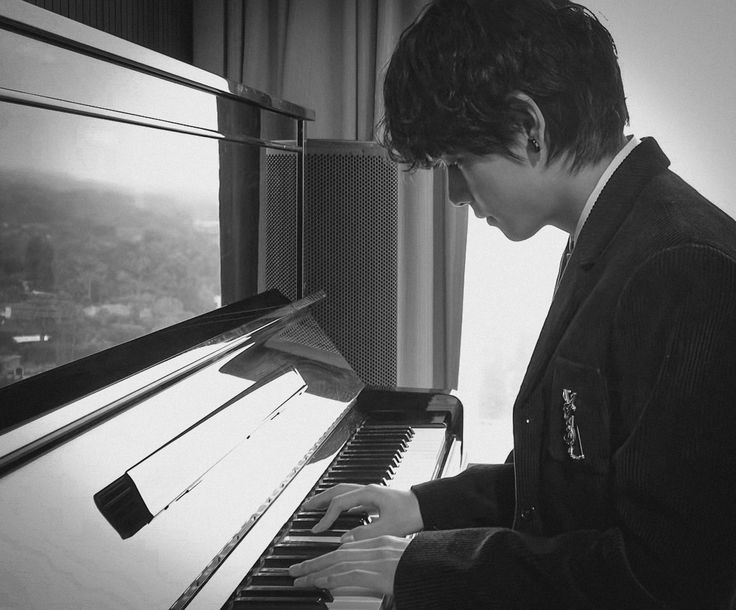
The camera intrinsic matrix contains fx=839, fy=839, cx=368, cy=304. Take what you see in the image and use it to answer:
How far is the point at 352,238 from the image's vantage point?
2.18 meters

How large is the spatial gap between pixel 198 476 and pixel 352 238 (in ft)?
3.85

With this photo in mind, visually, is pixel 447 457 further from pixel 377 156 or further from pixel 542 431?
pixel 377 156

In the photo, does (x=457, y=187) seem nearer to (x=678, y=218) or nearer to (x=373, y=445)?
(x=678, y=218)

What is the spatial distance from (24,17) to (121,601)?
581 mm

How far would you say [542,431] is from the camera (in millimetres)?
980

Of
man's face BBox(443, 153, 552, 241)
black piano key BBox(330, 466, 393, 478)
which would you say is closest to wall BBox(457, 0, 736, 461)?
black piano key BBox(330, 466, 393, 478)

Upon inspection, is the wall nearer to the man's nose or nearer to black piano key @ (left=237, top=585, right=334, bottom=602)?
the man's nose

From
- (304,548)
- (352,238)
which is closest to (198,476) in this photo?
(304,548)

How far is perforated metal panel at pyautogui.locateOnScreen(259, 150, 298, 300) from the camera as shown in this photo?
1.76 metres

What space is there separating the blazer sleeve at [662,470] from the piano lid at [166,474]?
299 mm

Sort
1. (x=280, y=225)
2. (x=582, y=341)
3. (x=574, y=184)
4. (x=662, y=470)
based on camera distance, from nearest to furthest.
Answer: (x=662, y=470) → (x=582, y=341) → (x=574, y=184) → (x=280, y=225)

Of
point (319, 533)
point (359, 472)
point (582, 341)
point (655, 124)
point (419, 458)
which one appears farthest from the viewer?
point (655, 124)

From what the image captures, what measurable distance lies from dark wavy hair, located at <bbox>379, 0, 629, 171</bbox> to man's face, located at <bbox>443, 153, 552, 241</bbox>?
0.06 feet

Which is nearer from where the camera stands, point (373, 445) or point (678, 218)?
point (678, 218)
